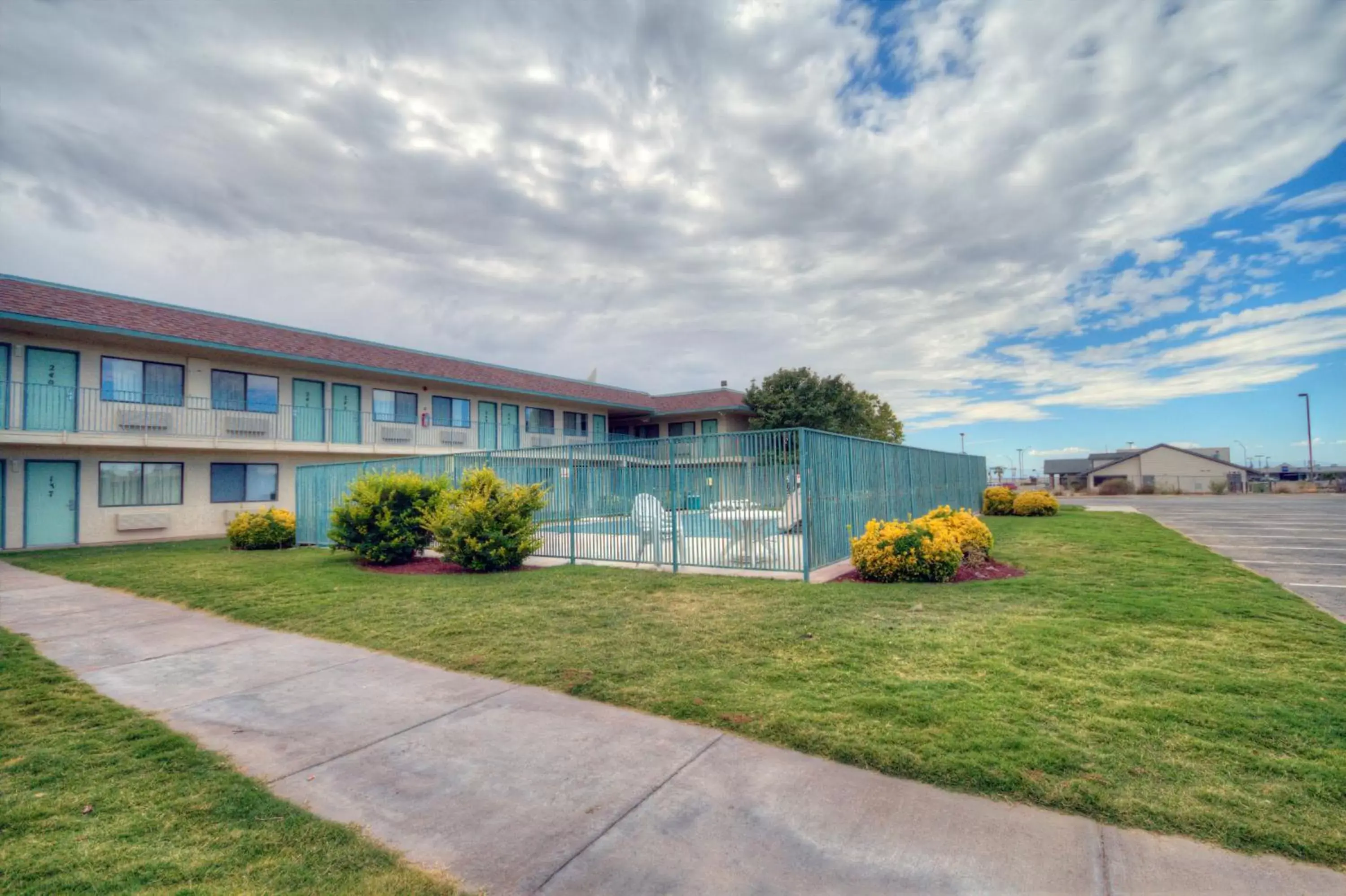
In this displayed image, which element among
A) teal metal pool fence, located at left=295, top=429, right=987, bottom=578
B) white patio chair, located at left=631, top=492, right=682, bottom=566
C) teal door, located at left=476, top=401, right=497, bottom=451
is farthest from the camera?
teal door, located at left=476, top=401, right=497, bottom=451

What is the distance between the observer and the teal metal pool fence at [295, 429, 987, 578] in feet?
34.1

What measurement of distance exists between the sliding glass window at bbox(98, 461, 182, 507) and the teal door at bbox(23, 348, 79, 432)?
204 centimetres

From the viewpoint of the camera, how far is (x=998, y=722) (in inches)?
166

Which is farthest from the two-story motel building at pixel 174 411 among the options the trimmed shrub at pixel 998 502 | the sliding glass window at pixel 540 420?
the trimmed shrub at pixel 998 502

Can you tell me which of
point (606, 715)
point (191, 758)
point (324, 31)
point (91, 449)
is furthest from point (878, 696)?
point (91, 449)

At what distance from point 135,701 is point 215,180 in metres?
13.3

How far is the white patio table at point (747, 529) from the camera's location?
34.5 ft

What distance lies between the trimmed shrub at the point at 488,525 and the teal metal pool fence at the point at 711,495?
2.80 feet

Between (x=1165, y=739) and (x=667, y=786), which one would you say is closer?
(x=667, y=786)

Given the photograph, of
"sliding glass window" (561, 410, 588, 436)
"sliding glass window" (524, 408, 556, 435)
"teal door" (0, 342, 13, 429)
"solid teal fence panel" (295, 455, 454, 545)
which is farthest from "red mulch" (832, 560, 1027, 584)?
"sliding glass window" (561, 410, 588, 436)

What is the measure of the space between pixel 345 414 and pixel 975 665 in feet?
82.6

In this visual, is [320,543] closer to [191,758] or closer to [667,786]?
[191,758]

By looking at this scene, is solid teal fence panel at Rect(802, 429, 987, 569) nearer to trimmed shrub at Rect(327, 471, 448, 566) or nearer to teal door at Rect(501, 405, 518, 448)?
trimmed shrub at Rect(327, 471, 448, 566)

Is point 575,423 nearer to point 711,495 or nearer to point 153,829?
point 711,495
